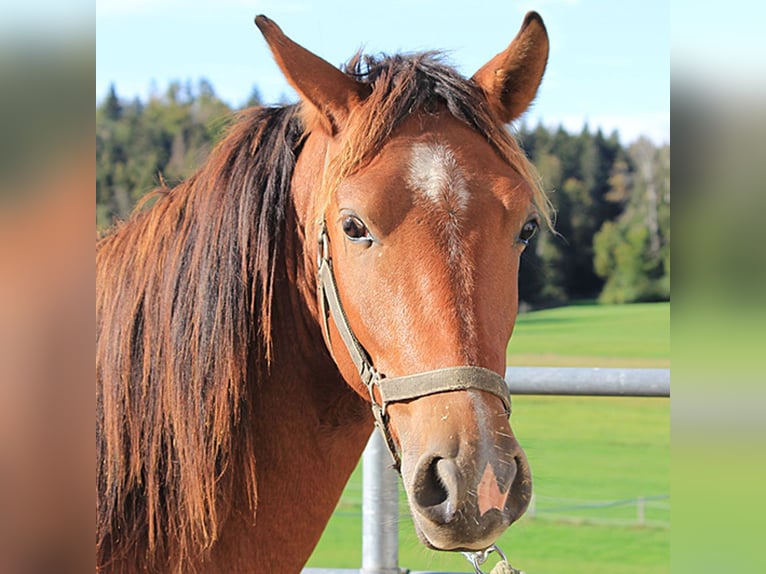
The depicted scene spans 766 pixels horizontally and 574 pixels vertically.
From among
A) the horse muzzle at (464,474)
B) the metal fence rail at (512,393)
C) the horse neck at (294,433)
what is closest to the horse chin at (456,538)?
the horse muzzle at (464,474)

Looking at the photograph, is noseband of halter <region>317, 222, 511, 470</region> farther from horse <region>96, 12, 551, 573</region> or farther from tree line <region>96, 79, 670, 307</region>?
tree line <region>96, 79, 670, 307</region>

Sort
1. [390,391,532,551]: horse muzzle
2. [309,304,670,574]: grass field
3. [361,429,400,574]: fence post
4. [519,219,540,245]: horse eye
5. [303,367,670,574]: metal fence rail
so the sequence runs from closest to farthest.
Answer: [390,391,532,551]: horse muzzle → [519,219,540,245]: horse eye → [303,367,670,574]: metal fence rail → [361,429,400,574]: fence post → [309,304,670,574]: grass field

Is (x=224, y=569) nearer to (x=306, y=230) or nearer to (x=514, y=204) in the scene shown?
(x=306, y=230)

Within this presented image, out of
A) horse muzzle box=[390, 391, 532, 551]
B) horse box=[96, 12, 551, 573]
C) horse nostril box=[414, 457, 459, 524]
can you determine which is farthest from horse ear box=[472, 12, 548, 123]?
horse nostril box=[414, 457, 459, 524]

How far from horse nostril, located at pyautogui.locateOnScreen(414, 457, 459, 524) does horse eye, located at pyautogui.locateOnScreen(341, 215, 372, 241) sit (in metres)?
0.56

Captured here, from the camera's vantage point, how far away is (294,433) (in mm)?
2033

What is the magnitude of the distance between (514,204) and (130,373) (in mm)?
1084

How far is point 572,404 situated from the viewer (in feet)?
99.6

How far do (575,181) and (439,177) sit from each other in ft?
120

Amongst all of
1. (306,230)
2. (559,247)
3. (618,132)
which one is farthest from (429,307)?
(618,132)

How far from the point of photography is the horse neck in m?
1.99

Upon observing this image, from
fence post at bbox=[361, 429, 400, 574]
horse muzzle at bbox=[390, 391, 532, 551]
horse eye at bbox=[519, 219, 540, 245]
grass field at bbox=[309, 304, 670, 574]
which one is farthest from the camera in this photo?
grass field at bbox=[309, 304, 670, 574]

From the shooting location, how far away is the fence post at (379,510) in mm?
3359

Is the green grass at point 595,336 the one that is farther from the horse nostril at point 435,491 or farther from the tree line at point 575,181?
the horse nostril at point 435,491
